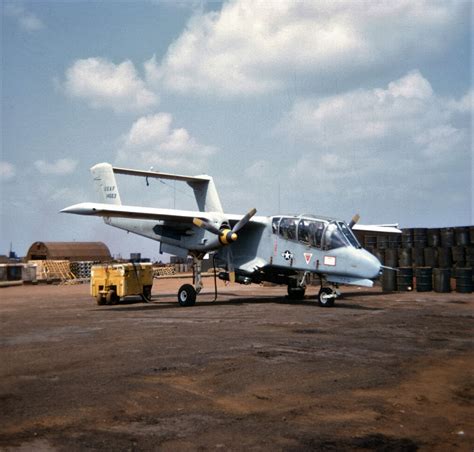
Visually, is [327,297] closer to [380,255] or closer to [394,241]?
[380,255]

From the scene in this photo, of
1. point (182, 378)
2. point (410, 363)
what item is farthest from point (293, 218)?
point (182, 378)

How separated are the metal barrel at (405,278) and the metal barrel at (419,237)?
267cm

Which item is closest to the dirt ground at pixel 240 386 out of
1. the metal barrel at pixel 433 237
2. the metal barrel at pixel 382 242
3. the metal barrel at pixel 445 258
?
the metal barrel at pixel 445 258

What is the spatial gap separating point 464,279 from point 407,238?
5.45 m

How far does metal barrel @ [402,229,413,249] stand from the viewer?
1160 inches

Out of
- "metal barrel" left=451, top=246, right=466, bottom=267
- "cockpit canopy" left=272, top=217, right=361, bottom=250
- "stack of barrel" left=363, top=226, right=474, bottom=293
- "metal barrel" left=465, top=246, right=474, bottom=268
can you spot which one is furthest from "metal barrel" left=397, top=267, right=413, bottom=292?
"cockpit canopy" left=272, top=217, right=361, bottom=250

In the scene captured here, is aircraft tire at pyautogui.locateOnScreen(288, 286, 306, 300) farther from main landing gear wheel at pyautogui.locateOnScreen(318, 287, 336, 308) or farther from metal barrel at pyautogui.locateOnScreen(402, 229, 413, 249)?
metal barrel at pyautogui.locateOnScreen(402, 229, 413, 249)

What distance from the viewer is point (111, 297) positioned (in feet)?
71.6

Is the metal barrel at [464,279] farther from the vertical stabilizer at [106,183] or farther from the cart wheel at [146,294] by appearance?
the vertical stabilizer at [106,183]

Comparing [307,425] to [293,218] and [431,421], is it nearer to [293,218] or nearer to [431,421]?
[431,421]

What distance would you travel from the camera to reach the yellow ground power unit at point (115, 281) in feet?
71.1

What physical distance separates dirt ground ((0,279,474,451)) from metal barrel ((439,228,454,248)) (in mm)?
14648

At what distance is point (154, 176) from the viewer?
24.4 meters

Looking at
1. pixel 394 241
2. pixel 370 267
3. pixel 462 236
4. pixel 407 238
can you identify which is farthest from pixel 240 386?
pixel 394 241
